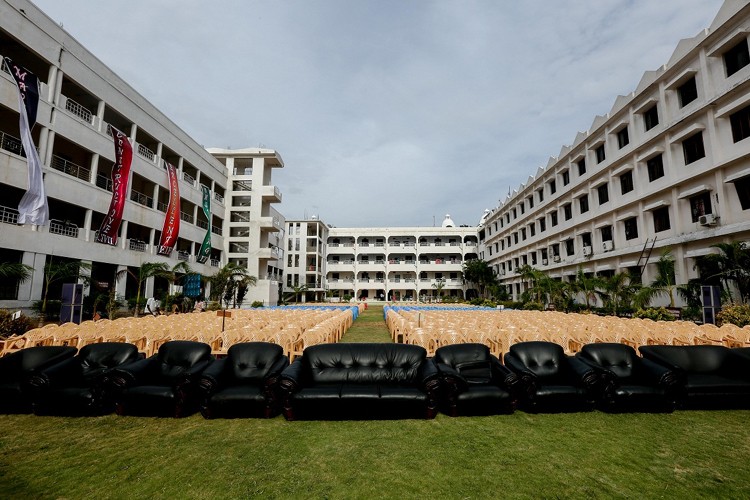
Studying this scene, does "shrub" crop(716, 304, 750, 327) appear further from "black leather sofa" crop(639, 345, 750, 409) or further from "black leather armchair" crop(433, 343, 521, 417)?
"black leather armchair" crop(433, 343, 521, 417)

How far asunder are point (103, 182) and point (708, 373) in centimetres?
2601

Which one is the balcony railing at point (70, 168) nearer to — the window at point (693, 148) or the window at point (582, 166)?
the window at point (693, 148)

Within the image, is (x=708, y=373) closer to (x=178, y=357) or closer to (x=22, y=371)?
(x=178, y=357)

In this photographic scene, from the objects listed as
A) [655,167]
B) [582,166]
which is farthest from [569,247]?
[655,167]

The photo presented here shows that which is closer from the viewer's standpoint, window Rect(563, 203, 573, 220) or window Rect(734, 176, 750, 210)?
window Rect(734, 176, 750, 210)

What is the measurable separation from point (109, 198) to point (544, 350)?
902 inches

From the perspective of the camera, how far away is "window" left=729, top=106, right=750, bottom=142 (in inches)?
585

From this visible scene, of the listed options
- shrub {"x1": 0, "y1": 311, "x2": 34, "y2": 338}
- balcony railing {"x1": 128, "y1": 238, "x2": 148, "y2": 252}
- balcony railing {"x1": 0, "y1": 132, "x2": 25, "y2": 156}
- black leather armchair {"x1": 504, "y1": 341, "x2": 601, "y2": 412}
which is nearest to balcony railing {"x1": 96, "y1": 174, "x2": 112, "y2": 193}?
balcony railing {"x1": 128, "y1": 238, "x2": 148, "y2": 252}

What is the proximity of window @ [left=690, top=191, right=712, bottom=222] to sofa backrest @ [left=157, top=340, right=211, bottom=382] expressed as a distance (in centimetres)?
2135

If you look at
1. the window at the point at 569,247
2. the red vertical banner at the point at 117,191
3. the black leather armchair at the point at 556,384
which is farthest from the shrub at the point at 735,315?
the red vertical banner at the point at 117,191

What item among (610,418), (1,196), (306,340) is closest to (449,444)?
(610,418)

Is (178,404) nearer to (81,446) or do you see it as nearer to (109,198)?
(81,446)

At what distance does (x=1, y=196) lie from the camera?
1534 centimetres

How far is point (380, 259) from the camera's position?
59.5 metres
